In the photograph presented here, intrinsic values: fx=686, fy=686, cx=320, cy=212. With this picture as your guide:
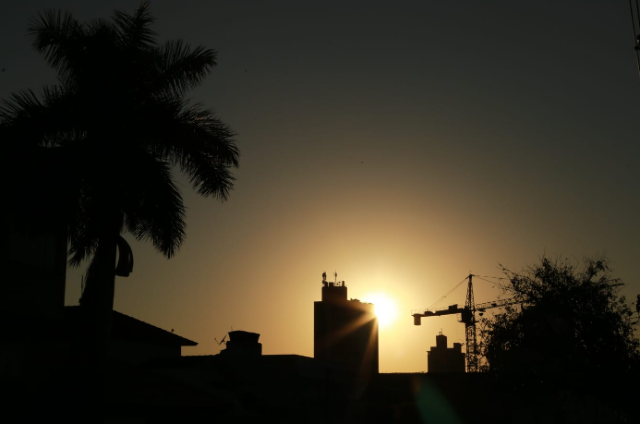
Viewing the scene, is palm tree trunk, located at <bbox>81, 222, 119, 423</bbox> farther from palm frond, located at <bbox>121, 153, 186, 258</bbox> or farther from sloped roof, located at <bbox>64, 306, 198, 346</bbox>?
sloped roof, located at <bbox>64, 306, 198, 346</bbox>

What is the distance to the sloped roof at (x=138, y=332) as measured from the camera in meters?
28.6

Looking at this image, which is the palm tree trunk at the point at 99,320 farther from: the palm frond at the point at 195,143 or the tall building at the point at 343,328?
the tall building at the point at 343,328

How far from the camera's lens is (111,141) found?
17.8 m

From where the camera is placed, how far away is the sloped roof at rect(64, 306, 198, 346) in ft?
93.9

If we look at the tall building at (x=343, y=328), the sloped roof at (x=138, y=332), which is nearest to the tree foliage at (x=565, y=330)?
the sloped roof at (x=138, y=332)

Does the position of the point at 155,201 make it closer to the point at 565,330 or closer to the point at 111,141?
the point at 111,141

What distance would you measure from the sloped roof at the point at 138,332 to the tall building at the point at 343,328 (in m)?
108

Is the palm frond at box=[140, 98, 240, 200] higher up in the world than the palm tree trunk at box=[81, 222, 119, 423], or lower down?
higher up

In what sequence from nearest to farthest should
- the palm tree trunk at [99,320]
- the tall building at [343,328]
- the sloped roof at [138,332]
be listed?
the palm tree trunk at [99,320], the sloped roof at [138,332], the tall building at [343,328]

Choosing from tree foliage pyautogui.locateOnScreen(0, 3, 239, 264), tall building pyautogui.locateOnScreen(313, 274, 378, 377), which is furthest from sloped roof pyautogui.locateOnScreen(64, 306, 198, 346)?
tall building pyautogui.locateOnScreen(313, 274, 378, 377)

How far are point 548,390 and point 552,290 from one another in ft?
13.5

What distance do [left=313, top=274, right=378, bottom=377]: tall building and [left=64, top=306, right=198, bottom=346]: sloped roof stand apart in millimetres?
107827

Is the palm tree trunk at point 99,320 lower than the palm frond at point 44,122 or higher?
lower

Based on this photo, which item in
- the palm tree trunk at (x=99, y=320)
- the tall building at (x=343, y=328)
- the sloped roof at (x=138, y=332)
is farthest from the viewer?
the tall building at (x=343, y=328)
